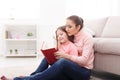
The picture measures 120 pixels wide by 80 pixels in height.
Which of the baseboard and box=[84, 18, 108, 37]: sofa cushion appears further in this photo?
box=[84, 18, 108, 37]: sofa cushion

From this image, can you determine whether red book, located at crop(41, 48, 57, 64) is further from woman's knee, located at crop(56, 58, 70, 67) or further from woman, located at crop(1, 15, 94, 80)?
woman's knee, located at crop(56, 58, 70, 67)

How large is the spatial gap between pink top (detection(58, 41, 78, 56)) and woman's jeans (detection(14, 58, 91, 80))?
156 millimetres

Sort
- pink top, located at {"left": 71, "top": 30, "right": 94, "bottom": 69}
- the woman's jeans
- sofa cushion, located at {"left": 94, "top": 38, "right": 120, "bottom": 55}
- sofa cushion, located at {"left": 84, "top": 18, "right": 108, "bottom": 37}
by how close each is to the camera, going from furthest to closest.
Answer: sofa cushion, located at {"left": 84, "top": 18, "right": 108, "bottom": 37}
sofa cushion, located at {"left": 94, "top": 38, "right": 120, "bottom": 55}
pink top, located at {"left": 71, "top": 30, "right": 94, "bottom": 69}
the woman's jeans

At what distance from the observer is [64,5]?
16.0 ft

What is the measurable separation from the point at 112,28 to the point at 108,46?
897mm

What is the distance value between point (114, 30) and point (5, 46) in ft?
8.76

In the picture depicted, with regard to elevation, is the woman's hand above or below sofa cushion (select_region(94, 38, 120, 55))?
below

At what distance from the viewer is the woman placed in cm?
181

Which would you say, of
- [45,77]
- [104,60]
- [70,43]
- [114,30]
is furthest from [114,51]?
[114,30]

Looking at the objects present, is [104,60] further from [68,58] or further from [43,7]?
[43,7]

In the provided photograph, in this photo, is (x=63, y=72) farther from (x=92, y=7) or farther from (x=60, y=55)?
(x=92, y=7)

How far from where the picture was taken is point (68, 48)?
205cm

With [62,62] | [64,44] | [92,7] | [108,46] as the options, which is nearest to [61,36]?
[64,44]

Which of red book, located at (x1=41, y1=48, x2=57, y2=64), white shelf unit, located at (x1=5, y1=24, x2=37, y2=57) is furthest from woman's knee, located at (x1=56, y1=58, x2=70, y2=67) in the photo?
white shelf unit, located at (x1=5, y1=24, x2=37, y2=57)
